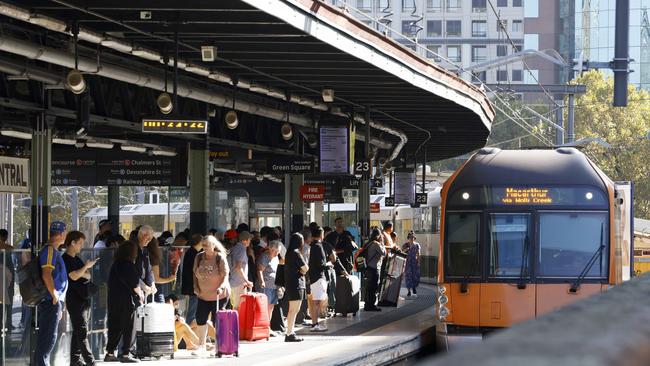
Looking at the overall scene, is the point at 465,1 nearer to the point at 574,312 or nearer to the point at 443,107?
the point at 443,107

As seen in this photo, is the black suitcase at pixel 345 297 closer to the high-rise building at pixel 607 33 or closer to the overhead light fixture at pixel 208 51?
the overhead light fixture at pixel 208 51

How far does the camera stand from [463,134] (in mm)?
40344

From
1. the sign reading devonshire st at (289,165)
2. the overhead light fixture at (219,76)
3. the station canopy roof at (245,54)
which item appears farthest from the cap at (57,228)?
the sign reading devonshire st at (289,165)

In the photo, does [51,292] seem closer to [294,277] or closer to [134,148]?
[294,277]

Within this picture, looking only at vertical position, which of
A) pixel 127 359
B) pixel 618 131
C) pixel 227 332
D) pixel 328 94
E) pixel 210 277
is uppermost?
pixel 618 131

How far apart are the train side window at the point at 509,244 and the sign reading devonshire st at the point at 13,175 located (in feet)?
20.6

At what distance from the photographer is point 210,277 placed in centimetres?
1781

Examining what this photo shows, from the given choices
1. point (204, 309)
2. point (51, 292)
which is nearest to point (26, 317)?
point (51, 292)

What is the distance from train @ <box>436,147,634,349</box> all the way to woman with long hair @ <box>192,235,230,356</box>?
294 cm

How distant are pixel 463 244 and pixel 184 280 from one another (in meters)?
3.91

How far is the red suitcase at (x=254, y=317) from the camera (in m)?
20.5

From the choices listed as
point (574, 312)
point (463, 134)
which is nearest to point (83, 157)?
point (463, 134)

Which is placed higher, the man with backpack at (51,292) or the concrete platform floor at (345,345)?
the man with backpack at (51,292)

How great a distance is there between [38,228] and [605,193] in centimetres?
768
